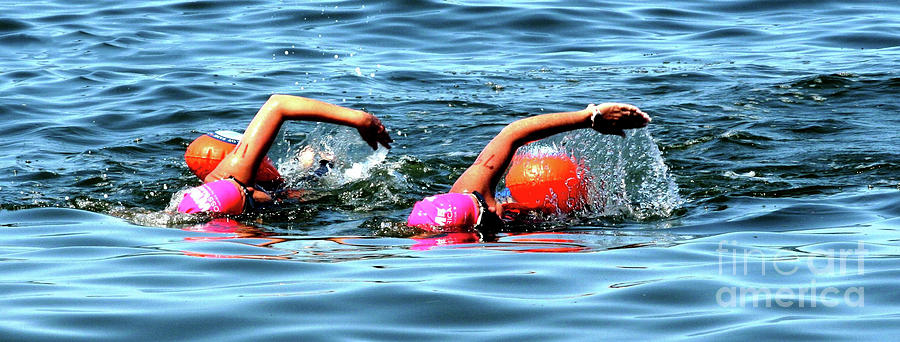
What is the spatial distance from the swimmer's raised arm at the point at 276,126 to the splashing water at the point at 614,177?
1.30m

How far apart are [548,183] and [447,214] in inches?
34.4

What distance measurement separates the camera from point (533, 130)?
712 centimetres

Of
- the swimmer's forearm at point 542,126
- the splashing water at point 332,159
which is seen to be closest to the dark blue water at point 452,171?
the splashing water at point 332,159

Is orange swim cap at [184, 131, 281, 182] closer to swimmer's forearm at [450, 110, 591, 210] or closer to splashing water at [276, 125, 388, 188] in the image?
splashing water at [276, 125, 388, 188]

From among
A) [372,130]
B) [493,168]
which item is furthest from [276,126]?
[493,168]

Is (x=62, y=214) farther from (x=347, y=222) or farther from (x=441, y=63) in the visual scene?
(x=441, y=63)

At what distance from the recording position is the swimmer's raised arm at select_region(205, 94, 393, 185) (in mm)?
6980

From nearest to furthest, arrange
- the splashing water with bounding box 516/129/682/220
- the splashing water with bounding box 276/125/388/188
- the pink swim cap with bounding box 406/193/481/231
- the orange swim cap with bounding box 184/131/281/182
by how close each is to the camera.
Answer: the pink swim cap with bounding box 406/193/481/231, the splashing water with bounding box 516/129/682/220, the orange swim cap with bounding box 184/131/281/182, the splashing water with bounding box 276/125/388/188

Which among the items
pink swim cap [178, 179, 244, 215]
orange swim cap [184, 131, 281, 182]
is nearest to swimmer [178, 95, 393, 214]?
pink swim cap [178, 179, 244, 215]

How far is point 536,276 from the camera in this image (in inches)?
222

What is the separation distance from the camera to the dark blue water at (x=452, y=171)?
16.5 ft

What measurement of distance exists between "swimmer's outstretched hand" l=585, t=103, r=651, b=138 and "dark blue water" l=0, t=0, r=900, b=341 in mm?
696

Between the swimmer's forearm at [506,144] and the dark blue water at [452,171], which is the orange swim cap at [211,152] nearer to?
the dark blue water at [452,171]

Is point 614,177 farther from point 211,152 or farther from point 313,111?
point 211,152
